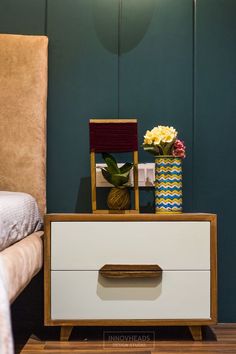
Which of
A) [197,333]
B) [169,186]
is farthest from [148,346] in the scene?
[169,186]

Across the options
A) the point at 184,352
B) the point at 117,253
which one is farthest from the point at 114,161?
the point at 184,352

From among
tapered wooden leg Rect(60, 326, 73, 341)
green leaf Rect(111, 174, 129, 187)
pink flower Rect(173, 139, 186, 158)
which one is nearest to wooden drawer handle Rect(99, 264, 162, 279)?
tapered wooden leg Rect(60, 326, 73, 341)

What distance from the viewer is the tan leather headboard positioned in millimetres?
2164

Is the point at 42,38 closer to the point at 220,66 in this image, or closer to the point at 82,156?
the point at 82,156

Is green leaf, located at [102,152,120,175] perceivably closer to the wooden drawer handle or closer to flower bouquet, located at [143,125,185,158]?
flower bouquet, located at [143,125,185,158]

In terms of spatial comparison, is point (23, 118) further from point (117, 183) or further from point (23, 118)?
point (117, 183)

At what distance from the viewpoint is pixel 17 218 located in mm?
1659

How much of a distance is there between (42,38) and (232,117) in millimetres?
903

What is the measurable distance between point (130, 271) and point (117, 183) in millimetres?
381

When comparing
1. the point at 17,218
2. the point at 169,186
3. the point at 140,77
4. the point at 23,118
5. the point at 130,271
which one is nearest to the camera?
the point at 17,218

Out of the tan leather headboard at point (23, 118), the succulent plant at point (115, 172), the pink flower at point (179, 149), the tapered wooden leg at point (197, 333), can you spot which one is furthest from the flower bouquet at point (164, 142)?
the tapered wooden leg at point (197, 333)

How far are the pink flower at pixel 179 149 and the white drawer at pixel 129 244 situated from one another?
0.31 metres

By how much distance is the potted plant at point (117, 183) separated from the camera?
2.07 meters

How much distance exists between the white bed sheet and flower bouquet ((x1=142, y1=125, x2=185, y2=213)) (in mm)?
490
